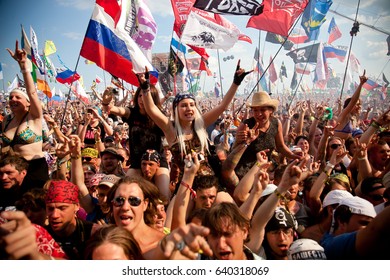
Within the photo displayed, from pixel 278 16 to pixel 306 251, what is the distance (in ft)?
23.9

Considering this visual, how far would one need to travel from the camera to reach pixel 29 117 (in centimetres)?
347

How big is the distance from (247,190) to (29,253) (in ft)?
6.52

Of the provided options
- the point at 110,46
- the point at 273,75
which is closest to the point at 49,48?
the point at 110,46

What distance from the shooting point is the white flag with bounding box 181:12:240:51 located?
700 cm

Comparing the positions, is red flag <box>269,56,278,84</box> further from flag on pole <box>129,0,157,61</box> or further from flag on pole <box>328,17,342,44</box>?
flag on pole <box>129,0,157,61</box>

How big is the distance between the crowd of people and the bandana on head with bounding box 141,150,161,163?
0.01 meters

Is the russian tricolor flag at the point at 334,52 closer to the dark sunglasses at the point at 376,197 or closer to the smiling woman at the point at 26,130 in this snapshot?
the dark sunglasses at the point at 376,197

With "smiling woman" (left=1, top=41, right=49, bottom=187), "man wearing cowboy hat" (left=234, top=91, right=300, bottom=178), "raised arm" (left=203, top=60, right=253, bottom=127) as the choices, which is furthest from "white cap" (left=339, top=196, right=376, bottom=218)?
"smiling woman" (left=1, top=41, right=49, bottom=187)

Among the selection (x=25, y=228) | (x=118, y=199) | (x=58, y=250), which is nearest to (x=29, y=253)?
(x=25, y=228)

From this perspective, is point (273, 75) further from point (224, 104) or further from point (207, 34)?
point (224, 104)

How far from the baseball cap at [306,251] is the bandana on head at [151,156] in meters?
1.84

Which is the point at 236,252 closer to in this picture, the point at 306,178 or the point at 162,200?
the point at 162,200

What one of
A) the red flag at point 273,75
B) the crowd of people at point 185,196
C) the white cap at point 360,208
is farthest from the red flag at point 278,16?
the red flag at point 273,75

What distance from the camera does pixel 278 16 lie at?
8.21 metres
